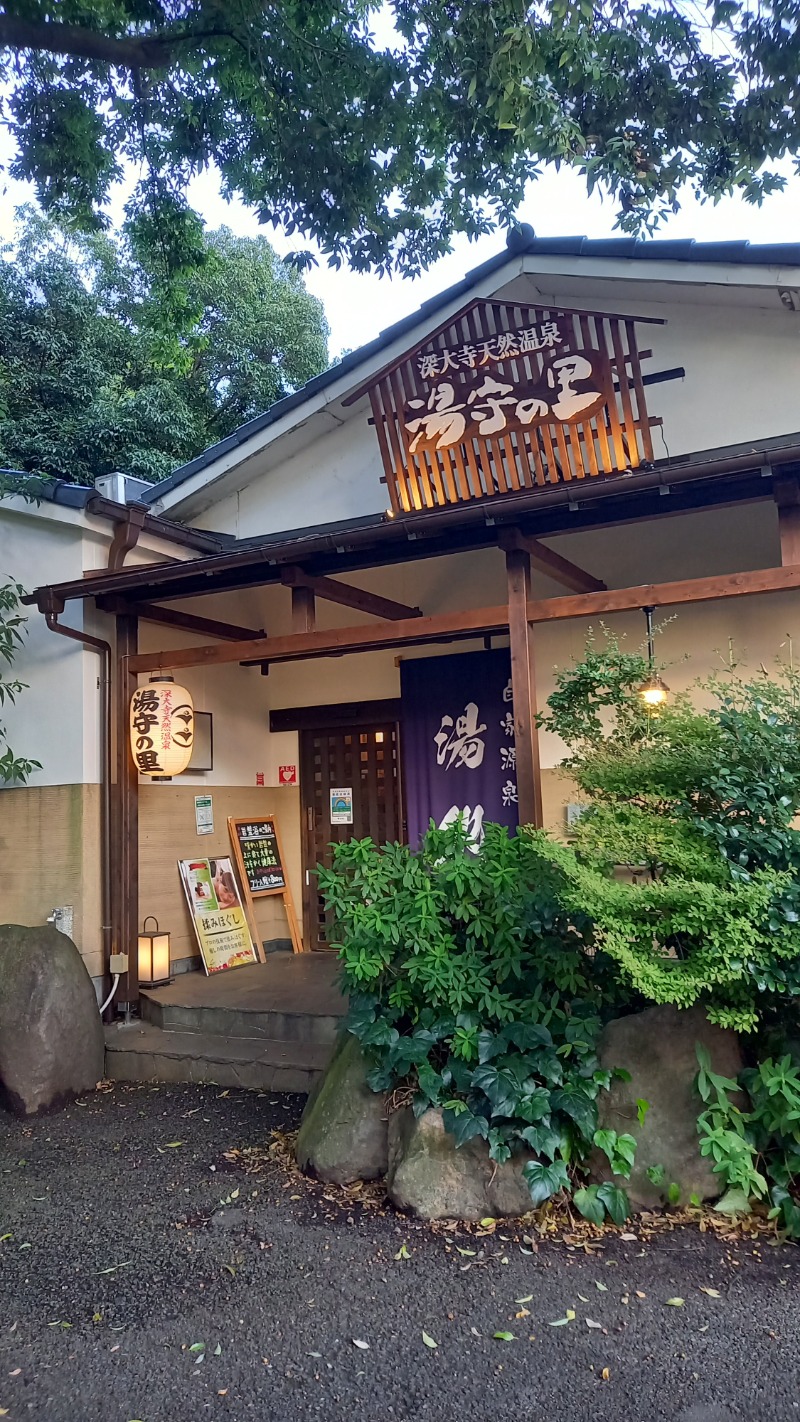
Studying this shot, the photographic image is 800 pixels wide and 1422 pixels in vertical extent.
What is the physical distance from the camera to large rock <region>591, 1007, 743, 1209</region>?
4.02 meters

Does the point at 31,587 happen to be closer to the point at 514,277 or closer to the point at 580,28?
the point at 514,277

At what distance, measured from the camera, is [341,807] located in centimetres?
902

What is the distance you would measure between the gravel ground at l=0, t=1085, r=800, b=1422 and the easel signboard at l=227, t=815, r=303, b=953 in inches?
163

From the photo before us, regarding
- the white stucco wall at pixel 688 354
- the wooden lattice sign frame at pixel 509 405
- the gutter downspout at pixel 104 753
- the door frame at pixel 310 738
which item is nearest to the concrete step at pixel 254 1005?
the gutter downspout at pixel 104 753

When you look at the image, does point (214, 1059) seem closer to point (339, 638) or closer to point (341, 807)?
point (339, 638)

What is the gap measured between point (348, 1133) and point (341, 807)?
466 centimetres

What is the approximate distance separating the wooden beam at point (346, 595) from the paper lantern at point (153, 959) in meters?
3.24

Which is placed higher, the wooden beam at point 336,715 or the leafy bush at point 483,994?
the wooden beam at point 336,715

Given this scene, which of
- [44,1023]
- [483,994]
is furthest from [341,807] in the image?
[483,994]

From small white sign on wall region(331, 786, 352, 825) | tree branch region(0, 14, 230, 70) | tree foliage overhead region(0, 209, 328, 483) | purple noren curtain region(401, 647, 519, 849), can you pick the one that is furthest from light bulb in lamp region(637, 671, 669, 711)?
tree foliage overhead region(0, 209, 328, 483)

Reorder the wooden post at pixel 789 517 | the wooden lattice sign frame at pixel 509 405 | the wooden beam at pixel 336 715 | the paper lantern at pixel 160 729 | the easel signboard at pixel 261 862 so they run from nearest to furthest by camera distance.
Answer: the wooden post at pixel 789 517 → the wooden lattice sign frame at pixel 509 405 → the paper lantern at pixel 160 729 → the wooden beam at pixel 336 715 → the easel signboard at pixel 261 862

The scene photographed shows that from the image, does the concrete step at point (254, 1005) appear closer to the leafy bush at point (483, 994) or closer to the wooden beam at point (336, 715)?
the leafy bush at point (483, 994)

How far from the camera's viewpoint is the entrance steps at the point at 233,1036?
6004 millimetres

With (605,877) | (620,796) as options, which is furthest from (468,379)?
(605,877)
